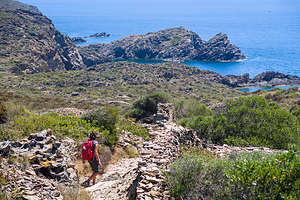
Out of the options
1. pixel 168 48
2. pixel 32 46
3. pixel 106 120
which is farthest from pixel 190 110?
pixel 168 48

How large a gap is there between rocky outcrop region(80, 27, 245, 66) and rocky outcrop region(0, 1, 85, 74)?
2191cm

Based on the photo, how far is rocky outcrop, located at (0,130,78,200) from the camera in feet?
17.6

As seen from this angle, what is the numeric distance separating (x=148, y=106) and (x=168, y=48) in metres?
132

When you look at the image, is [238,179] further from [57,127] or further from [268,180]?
[57,127]

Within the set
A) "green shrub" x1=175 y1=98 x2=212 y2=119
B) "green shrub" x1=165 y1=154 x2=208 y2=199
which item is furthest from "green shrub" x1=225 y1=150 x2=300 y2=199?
"green shrub" x1=175 y1=98 x2=212 y2=119

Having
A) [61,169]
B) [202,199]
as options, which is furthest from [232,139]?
[61,169]

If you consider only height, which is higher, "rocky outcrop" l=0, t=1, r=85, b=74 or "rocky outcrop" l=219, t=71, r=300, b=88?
"rocky outcrop" l=0, t=1, r=85, b=74

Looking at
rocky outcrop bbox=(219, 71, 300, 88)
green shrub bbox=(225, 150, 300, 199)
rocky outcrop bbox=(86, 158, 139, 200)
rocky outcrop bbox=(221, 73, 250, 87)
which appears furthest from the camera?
rocky outcrop bbox=(221, 73, 250, 87)

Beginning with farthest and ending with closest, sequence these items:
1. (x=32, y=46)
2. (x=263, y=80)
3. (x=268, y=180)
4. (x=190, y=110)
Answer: (x=263, y=80) < (x=32, y=46) < (x=190, y=110) < (x=268, y=180)

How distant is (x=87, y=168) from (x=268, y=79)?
97.6 metres

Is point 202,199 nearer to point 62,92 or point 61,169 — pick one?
point 61,169

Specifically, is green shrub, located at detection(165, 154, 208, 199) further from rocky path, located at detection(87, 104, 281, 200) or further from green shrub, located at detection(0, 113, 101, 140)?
green shrub, located at detection(0, 113, 101, 140)

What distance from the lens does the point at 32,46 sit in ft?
282

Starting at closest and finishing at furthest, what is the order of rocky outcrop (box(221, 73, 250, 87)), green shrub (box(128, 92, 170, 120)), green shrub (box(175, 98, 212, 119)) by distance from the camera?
green shrub (box(175, 98, 212, 119)) < green shrub (box(128, 92, 170, 120)) < rocky outcrop (box(221, 73, 250, 87))
